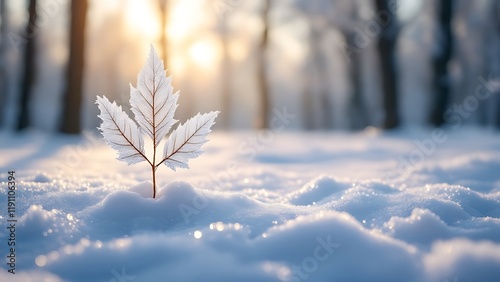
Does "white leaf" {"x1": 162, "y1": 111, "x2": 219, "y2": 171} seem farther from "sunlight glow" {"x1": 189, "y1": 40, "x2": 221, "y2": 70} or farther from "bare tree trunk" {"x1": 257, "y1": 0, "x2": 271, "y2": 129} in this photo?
"sunlight glow" {"x1": 189, "y1": 40, "x2": 221, "y2": 70}

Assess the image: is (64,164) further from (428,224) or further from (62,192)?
(428,224)

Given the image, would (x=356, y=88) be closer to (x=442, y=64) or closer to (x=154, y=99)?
(x=442, y=64)

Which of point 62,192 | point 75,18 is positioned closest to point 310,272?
point 62,192

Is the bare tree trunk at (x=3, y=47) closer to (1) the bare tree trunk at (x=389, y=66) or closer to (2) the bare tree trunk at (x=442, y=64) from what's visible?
(1) the bare tree trunk at (x=389, y=66)

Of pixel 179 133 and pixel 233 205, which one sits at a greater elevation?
pixel 179 133

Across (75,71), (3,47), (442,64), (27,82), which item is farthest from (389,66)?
(3,47)

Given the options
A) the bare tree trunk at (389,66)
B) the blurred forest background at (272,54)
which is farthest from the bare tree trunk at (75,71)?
the bare tree trunk at (389,66)
